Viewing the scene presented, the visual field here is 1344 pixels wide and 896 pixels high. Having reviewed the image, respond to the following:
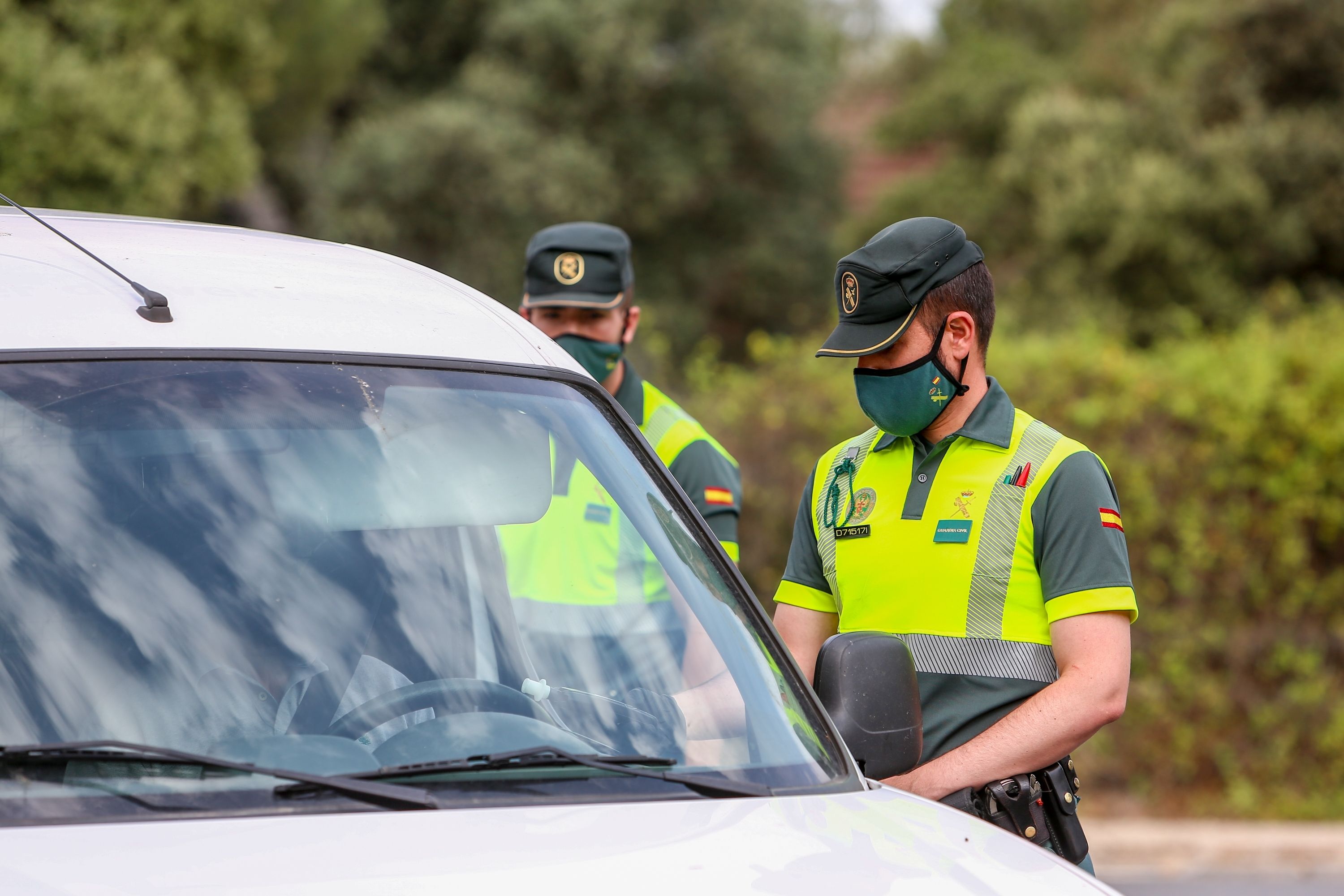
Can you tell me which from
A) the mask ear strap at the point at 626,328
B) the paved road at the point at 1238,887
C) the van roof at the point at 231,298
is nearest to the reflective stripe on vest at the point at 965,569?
the van roof at the point at 231,298

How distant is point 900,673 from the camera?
2.26 meters

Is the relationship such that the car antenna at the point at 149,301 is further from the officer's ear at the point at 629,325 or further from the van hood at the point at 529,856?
the officer's ear at the point at 629,325

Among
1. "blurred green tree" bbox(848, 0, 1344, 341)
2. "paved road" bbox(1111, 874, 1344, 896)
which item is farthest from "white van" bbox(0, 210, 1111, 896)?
"blurred green tree" bbox(848, 0, 1344, 341)

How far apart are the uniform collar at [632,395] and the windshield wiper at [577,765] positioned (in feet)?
7.16

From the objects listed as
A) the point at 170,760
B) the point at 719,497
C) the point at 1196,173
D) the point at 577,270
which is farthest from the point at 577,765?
the point at 1196,173

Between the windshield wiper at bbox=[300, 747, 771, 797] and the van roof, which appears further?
the van roof

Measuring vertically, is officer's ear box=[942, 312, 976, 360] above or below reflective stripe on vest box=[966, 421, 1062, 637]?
above

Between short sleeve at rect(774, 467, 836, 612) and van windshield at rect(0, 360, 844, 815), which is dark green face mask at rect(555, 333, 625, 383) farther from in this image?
van windshield at rect(0, 360, 844, 815)

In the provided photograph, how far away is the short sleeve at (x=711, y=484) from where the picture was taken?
3.82 metres

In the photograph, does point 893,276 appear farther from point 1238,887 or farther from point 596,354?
point 1238,887

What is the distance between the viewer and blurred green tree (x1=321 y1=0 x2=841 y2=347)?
1823cm

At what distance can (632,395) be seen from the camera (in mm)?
4164

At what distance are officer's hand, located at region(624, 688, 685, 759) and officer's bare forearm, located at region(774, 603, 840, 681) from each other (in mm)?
1057

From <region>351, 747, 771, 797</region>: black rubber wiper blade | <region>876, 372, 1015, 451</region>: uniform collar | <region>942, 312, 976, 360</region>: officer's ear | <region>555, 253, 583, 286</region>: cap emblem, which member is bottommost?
<region>351, 747, 771, 797</region>: black rubber wiper blade
